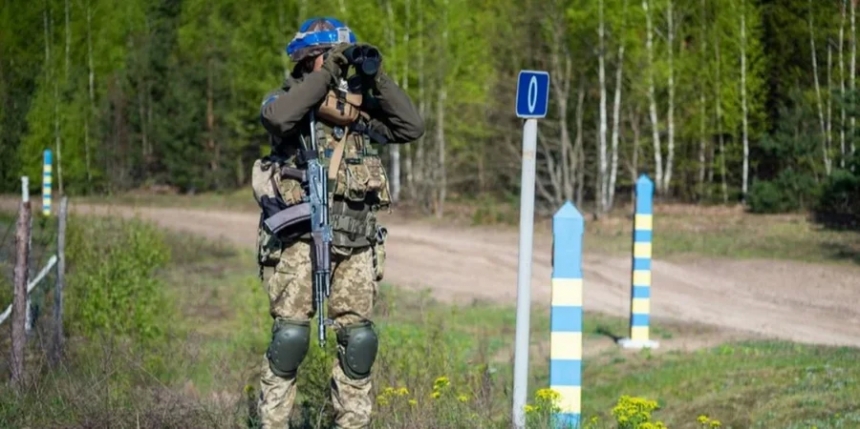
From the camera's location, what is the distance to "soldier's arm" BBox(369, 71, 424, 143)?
17.5ft

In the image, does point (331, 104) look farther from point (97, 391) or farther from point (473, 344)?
point (473, 344)

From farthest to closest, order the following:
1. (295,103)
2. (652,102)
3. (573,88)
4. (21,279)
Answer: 1. (573,88)
2. (652,102)
3. (21,279)
4. (295,103)

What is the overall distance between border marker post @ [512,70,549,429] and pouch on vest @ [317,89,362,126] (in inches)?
38.1

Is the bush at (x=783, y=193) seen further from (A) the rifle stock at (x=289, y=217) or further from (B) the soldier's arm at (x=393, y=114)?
(A) the rifle stock at (x=289, y=217)

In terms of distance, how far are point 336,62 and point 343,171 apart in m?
0.46

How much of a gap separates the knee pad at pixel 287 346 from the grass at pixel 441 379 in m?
0.65

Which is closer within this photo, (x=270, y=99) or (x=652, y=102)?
(x=270, y=99)

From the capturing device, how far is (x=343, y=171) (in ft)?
17.4

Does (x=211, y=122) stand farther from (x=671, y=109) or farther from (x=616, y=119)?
(x=671, y=109)

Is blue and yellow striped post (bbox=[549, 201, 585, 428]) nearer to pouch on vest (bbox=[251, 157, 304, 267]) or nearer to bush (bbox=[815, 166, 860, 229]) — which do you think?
pouch on vest (bbox=[251, 157, 304, 267])

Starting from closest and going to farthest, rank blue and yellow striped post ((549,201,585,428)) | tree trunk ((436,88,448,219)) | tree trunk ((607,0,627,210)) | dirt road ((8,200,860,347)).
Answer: blue and yellow striped post ((549,201,585,428)) < dirt road ((8,200,860,347)) < tree trunk ((607,0,627,210)) < tree trunk ((436,88,448,219))

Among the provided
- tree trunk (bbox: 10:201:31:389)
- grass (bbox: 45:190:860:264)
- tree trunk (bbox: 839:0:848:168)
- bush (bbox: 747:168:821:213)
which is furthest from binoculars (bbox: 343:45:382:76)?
bush (bbox: 747:168:821:213)

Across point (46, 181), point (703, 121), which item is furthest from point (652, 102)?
point (46, 181)

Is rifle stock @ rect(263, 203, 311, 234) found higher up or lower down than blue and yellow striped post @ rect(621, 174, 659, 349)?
higher up
